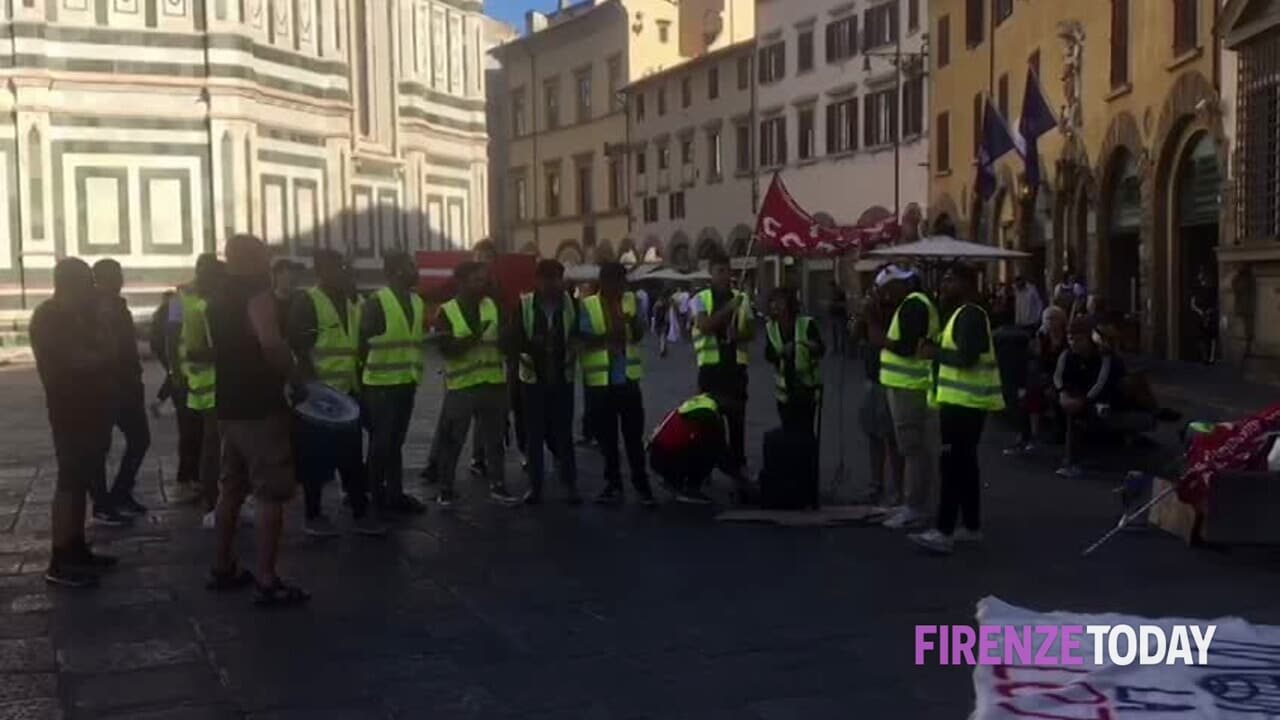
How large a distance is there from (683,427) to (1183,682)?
16.7 ft

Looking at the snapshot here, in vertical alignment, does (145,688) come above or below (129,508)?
below

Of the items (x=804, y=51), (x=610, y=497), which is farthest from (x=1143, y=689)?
(x=804, y=51)

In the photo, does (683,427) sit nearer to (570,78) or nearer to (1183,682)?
(1183,682)

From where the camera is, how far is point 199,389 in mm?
10039

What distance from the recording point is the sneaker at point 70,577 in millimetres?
7809

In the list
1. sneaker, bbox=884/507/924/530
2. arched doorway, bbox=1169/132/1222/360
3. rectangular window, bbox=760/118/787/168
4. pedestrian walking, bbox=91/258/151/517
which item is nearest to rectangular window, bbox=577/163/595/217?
rectangular window, bbox=760/118/787/168

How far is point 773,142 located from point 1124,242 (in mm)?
24443

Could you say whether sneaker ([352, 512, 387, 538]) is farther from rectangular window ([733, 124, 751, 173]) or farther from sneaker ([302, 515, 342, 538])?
rectangular window ([733, 124, 751, 173])

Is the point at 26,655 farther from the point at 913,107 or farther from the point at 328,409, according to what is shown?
the point at 913,107

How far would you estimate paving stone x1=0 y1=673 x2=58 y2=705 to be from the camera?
5.80 m

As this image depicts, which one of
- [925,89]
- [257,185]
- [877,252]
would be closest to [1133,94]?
[877,252]

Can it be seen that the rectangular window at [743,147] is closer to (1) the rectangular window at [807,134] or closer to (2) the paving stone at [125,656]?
(1) the rectangular window at [807,134]

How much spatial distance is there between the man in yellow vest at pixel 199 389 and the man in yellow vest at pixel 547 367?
2.06m

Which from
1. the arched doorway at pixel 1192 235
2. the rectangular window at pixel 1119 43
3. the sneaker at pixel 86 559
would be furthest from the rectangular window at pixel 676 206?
the sneaker at pixel 86 559
